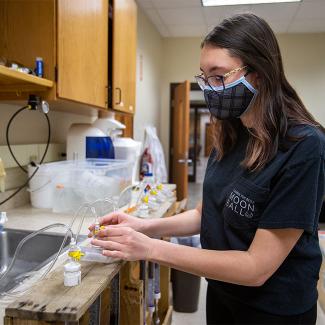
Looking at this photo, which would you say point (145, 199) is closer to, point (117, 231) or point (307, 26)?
point (117, 231)

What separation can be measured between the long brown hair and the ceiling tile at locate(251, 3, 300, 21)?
113 inches

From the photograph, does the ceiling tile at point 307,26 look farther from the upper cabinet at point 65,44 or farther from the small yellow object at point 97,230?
the small yellow object at point 97,230

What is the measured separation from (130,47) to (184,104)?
1957 millimetres

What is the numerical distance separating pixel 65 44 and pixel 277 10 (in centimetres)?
300

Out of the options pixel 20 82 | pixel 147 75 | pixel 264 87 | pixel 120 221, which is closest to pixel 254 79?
pixel 264 87

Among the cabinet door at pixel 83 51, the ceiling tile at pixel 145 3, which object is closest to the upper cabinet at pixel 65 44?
the cabinet door at pixel 83 51

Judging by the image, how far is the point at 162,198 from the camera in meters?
1.93

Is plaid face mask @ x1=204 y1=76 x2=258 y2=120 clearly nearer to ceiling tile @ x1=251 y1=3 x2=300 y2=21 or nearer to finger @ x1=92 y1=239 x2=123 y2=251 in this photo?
finger @ x1=92 y1=239 x2=123 y2=251

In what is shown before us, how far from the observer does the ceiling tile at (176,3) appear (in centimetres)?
343

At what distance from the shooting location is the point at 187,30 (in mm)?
4426

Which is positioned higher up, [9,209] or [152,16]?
[152,16]

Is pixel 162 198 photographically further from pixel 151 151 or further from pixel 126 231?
pixel 151 151

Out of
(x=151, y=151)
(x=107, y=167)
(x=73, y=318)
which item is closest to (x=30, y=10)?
(x=107, y=167)

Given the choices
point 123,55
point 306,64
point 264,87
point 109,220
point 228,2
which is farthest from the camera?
point 306,64
